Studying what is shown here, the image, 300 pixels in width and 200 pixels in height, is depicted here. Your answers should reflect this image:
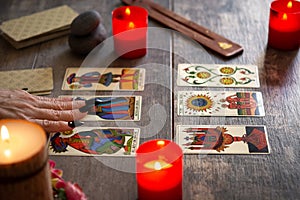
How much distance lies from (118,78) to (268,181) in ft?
2.01

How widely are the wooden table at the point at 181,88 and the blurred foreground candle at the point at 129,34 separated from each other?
33 millimetres

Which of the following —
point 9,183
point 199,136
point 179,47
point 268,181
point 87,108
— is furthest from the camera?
point 179,47

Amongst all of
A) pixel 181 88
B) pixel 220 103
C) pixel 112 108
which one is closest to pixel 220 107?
pixel 220 103

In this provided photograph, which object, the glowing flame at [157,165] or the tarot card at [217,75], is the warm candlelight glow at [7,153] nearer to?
the glowing flame at [157,165]

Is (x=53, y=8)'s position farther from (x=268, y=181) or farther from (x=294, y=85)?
(x=268, y=181)

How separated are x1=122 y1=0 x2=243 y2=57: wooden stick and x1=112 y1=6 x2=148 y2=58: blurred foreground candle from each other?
19 centimetres

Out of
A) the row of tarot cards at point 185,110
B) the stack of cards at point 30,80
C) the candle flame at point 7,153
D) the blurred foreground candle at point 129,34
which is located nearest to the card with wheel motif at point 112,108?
the row of tarot cards at point 185,110

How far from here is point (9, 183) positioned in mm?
1126

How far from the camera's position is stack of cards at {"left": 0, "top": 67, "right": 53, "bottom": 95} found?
5.66ft

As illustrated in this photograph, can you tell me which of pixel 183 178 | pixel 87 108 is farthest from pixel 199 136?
pixel 87 108

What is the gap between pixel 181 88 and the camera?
1.72 m

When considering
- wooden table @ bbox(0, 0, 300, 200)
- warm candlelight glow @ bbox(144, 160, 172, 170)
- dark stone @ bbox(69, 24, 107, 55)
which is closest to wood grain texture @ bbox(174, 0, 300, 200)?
wooden table @ bbox(0, 0, 300, 200)

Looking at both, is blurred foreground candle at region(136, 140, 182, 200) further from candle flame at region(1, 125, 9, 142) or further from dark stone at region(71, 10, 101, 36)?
dark stone at region(71, 10, 101, 36)

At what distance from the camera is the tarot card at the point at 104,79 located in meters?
1.74
